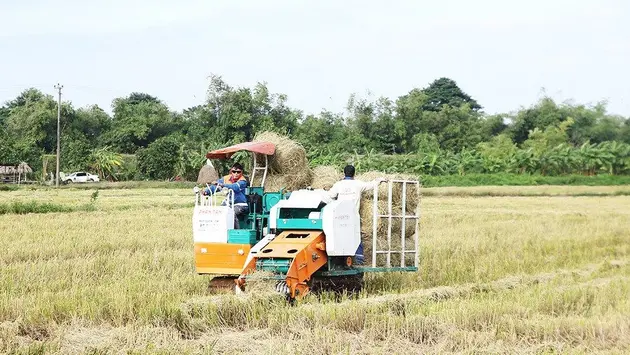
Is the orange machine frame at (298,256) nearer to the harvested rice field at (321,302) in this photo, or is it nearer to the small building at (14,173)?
the harvested rice field at (321,302)

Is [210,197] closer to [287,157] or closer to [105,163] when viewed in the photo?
[287,157]

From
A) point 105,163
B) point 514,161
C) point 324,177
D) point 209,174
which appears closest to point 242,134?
point 105,163

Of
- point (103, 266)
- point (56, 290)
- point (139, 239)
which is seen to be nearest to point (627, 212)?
point (139, 239)

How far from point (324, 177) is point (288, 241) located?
215 centimetres

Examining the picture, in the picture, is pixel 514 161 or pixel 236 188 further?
pixel 514 161

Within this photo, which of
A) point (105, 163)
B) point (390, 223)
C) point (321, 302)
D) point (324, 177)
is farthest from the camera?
point (105, 163)

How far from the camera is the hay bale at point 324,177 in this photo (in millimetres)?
11578

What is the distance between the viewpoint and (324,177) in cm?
1168

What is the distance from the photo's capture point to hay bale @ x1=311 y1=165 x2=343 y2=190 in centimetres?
1158

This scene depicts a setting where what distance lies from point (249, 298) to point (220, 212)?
1901 millimetres

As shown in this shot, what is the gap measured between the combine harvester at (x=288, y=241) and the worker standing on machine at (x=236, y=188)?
0.14m

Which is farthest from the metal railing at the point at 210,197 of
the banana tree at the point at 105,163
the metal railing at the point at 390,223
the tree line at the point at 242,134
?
the banana tree at the point at 105,163

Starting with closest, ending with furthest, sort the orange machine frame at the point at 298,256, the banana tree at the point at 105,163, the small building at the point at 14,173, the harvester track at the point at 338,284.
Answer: the orange machine frame at the point at 298,256 → the harvester track at the point at 338,284 → the small building at the point at 14,173 → the banana tree at the point at 105,163

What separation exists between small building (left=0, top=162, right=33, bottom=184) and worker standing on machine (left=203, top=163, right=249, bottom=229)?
42.0 m
